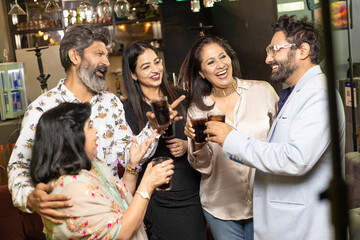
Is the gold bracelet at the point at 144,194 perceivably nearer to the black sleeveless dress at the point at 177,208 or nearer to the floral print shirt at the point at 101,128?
the floral print shirt at the point at 101,128

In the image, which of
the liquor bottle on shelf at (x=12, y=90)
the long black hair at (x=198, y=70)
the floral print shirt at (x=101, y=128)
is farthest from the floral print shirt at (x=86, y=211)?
the liquor bottle on shelf at (x=12, y=90)

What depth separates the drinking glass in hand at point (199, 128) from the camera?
6.35ft

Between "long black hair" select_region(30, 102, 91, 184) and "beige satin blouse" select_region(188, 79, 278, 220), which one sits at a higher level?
"long black hair" select_region(30, 102, 91, 184)

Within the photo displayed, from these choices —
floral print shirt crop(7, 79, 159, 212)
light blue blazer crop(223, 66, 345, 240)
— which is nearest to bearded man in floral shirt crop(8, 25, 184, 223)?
floral print shirt crop(7, 79, 159, 212)

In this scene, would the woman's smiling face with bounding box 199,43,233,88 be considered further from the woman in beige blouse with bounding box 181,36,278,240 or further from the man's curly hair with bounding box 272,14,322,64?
the man's curly hair with bounding box 272,14,322,64

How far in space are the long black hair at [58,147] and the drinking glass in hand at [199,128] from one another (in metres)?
0.62

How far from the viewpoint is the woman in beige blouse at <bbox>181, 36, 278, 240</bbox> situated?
2188mm

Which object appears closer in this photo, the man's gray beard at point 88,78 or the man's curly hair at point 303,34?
the man's curly hair at point 303,34

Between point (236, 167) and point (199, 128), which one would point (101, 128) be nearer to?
point (199, 128)

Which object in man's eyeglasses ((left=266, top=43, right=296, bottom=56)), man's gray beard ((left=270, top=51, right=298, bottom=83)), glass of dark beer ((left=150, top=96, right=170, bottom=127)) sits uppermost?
man's eyeglasses ((left=266, top=43, right=296, bottom=56))

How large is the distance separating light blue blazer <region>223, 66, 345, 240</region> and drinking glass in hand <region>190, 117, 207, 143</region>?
27 centimetres

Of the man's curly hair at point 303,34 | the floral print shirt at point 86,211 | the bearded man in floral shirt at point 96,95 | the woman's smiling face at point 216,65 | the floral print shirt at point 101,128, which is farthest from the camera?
the woman's smiling face at point 216,65

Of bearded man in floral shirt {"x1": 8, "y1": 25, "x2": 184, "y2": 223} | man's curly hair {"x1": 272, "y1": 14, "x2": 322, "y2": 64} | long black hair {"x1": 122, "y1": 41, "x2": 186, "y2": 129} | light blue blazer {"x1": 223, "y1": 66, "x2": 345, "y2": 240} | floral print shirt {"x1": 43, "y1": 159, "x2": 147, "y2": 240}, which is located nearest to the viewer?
floral print shirt {"x1": 43, "y1": 159, "x2": 147, "y2": 240}

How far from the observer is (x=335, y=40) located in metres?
0.46
